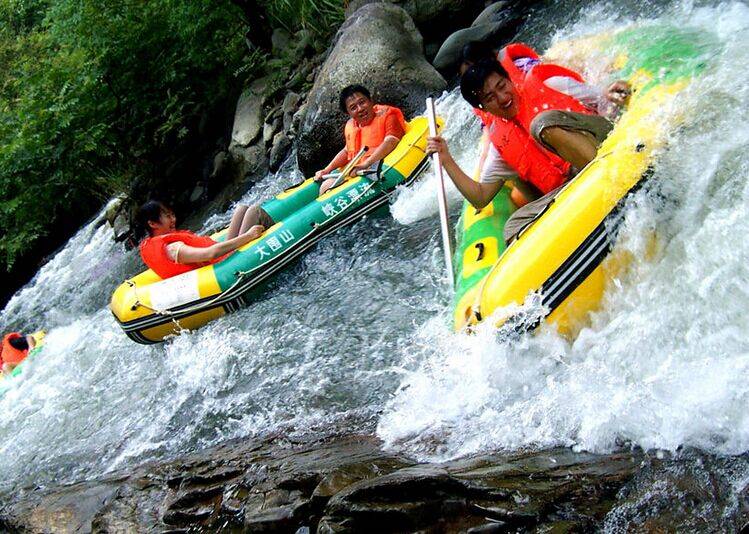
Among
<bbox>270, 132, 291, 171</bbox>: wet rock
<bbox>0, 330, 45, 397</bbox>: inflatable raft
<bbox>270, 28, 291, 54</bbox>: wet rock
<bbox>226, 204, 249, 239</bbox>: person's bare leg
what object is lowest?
<bbox>270, 132, 291, 171</bbox>: wet rock

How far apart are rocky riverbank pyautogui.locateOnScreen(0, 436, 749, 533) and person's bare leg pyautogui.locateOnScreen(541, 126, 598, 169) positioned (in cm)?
148

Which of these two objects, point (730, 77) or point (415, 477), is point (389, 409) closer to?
point (415, 477)

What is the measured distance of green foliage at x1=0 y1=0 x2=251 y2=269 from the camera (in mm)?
10031

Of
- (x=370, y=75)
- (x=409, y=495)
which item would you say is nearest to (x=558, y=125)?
(x=409, y=495)

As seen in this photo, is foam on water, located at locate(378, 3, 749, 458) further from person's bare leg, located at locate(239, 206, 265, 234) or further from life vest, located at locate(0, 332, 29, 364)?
life vest, located at locate(0, 332, 29, 364)

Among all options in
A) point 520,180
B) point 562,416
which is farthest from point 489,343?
point 520,180

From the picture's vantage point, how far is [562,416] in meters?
2.71

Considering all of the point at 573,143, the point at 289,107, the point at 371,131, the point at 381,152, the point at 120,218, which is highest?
the point at 573,143

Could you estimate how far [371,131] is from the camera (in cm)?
652

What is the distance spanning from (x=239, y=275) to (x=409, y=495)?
3.55m

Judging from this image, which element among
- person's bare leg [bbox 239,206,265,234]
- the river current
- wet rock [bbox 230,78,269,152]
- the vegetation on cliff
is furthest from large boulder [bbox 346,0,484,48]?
person's bare leg [bbox 239,206,265,234]

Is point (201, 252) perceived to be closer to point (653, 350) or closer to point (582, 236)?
point (582, 236)

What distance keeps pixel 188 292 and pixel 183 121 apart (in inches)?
234

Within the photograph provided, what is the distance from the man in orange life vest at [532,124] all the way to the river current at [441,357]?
0.47 m
